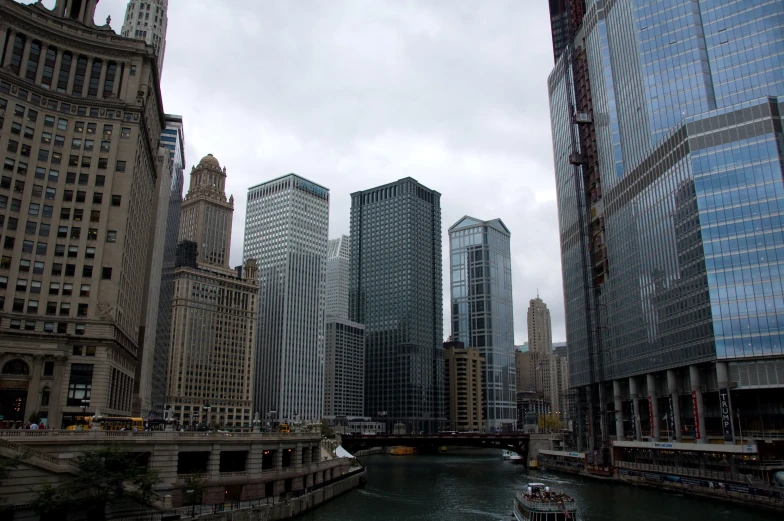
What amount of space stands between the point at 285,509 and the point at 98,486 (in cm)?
2386

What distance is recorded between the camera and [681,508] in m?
84.6

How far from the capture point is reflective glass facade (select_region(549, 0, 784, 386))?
356 feet

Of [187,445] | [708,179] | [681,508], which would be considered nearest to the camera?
[187,445]

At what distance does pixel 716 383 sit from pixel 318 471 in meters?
69.1

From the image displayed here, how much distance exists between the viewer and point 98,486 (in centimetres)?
5241

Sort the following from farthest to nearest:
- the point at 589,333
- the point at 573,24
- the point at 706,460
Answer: the point at 573,24
the point at 589,333
the point at 706,460

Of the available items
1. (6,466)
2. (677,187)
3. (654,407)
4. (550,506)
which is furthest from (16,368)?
(677,187)

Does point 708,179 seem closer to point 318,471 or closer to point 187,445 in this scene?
point 318,471

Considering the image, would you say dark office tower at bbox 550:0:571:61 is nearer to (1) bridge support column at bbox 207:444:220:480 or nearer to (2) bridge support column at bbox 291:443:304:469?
(2) bridge support column at bbox 291:443:304:469

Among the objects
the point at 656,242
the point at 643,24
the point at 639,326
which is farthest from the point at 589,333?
the point at 643,24

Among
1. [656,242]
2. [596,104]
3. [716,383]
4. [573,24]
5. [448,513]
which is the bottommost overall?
[448,513]

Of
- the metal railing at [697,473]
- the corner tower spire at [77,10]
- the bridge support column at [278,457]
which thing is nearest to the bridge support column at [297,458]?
the bridge support column at [278,457]

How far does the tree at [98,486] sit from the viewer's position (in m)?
50.3

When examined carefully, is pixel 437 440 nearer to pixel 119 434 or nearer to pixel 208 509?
pixel 208 509
